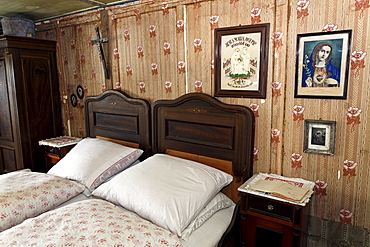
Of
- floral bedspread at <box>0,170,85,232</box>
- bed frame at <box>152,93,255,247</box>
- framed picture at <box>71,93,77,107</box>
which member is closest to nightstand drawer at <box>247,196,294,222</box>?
bed frame at <box>152,93,255,247</box>

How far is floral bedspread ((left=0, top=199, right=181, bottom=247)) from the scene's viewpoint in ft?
4.55

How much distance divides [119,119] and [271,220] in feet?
5.89

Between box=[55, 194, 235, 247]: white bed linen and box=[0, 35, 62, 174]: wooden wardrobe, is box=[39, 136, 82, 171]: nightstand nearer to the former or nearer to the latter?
box=[0, 35, 62, 174]: wooden wardrobe

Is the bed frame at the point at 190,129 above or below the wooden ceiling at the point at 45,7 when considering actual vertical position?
below

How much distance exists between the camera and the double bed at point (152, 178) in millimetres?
1509

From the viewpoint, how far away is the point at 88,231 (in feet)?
4.77

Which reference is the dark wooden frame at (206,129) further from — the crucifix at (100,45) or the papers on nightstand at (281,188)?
the crucifix at (100,45)

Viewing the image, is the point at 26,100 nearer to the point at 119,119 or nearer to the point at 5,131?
the point at 5,131

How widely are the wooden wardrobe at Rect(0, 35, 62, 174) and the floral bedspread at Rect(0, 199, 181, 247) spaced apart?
1.93m

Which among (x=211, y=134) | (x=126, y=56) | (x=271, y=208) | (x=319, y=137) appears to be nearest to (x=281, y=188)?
(x=271, y=208)

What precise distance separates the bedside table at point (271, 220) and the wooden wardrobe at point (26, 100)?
265 centimetres

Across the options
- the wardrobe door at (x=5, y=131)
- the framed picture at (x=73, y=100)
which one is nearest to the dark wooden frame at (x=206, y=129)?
the framed picture at (x=73, y=100)

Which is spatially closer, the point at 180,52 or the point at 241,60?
the point at 241,60

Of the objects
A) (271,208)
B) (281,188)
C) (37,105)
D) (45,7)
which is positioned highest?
(45,7)
